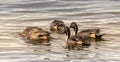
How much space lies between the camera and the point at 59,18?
19641 mm

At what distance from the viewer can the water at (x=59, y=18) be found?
13.0 meters

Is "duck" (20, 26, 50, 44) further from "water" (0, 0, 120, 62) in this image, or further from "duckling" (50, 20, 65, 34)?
"duckling" (50, 20, 65, 34)

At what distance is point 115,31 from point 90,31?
0.99 m

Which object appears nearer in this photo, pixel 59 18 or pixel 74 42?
pixel 74 42

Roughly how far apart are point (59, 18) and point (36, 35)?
12.1 feet

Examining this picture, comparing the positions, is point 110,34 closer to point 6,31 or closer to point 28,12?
point 6,31

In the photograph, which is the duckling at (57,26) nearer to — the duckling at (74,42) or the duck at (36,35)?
the duck at (36,35)

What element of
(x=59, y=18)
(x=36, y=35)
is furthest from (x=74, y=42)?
(x=59, y=18)

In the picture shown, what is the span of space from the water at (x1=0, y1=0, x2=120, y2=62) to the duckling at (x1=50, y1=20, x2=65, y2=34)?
1.12ft

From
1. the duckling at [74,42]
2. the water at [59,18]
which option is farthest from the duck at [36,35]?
the duckling at [74,42]

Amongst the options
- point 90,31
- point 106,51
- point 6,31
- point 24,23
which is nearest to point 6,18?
point 24,23

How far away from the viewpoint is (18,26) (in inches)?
708

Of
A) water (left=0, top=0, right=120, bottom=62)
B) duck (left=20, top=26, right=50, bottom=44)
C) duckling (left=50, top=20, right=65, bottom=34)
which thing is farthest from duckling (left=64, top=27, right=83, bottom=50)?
duckling (left=50, top=20, right=65, bottom=34)

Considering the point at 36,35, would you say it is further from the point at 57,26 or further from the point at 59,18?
the point at 59,18
